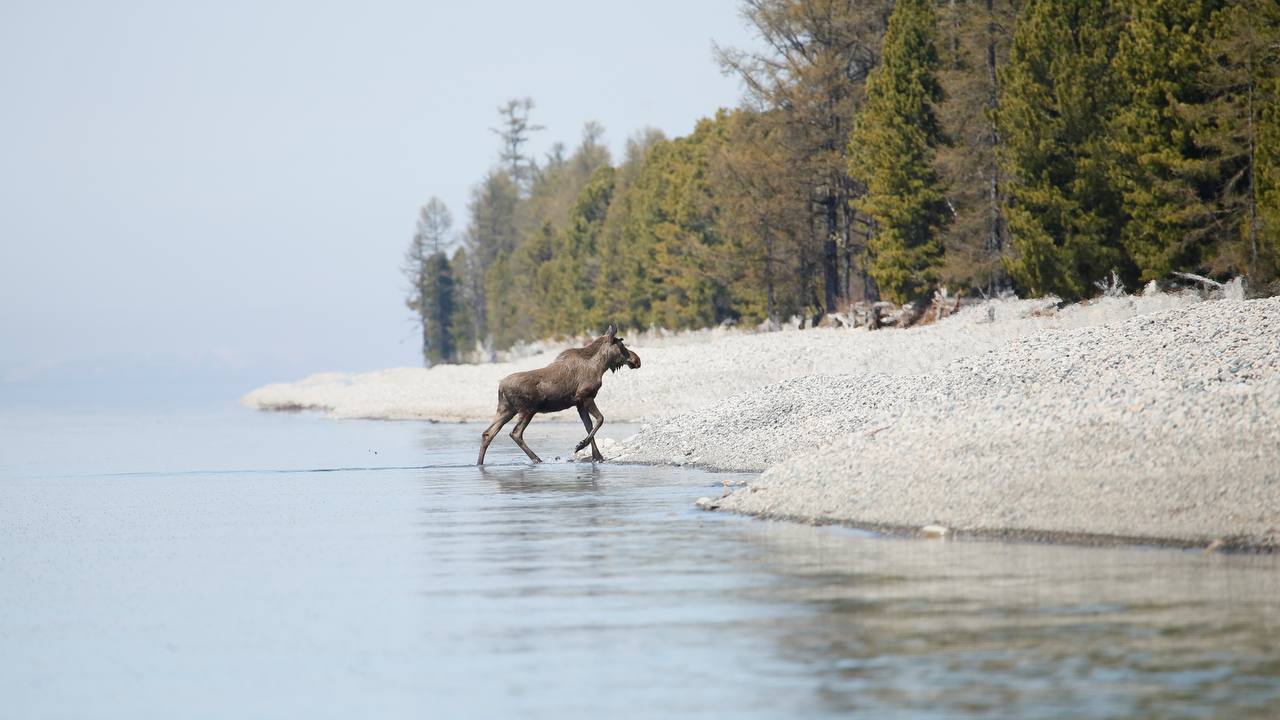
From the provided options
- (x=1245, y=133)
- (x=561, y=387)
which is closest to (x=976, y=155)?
(x=1245, y=133)

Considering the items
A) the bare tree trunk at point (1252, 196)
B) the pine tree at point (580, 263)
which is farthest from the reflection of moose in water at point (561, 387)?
the pine tree at point (580, 263)

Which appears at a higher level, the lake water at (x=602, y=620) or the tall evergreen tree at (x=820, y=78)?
the tall evergreen tree at (x=820, y=78)

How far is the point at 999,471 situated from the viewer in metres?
15.9

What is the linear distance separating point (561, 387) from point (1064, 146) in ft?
69.7

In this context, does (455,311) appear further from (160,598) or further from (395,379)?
(160,598)

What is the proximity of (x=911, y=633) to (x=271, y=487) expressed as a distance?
16004 mm

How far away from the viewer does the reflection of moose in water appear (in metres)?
26.7

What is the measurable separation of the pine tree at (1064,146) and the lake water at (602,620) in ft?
83.4

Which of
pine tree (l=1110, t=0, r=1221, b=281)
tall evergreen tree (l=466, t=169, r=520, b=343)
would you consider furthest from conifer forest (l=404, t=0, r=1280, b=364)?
tall evergreen tree (l=466, t=169, r=520, b=343)

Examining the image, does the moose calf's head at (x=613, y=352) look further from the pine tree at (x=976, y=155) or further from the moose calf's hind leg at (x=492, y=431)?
the pine tree at (x=976, y=155)

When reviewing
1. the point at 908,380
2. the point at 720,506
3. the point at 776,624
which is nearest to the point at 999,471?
the point at 720,506

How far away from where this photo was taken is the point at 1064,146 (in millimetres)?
42875

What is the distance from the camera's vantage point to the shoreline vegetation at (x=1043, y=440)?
46.8 ft

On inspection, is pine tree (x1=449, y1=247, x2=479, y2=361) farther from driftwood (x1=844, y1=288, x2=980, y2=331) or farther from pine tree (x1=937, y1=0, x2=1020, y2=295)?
pine tree (x1=937, y1=0, x2=1020, y2=295)
